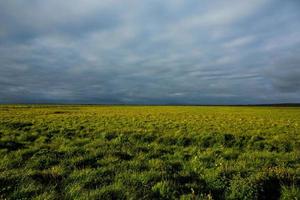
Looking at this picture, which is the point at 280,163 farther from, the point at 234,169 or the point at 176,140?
the point at 176,140

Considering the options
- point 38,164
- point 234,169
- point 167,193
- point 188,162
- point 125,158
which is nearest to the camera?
point 167,193

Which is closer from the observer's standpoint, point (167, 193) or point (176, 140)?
point (167, 193)

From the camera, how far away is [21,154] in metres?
9.51

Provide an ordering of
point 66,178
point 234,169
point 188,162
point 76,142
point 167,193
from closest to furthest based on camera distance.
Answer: point 167,193 < point 66,178 < point 234,169 < point 188,162 < point 76,142

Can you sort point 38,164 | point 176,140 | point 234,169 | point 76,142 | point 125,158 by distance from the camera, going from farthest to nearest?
1. point 176,140
2. point 76,142
3. point 125,158
4. point 38,164
5. point 234,169

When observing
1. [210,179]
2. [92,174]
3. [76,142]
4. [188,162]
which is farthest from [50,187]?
[76,142]

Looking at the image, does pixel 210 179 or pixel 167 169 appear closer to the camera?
pixel 210 179

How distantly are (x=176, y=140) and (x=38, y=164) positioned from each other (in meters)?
7.91

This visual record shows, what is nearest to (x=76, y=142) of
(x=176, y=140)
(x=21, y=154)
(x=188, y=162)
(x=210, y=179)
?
(x=21, y=154)

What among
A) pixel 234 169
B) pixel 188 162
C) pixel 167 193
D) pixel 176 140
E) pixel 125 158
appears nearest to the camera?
pixel 167 193

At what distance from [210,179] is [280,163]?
3.77 meters

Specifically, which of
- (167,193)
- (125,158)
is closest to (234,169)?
(167,193)

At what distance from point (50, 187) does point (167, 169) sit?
3.44 metres

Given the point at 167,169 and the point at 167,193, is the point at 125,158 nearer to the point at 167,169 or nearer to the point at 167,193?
the point at 167,169
